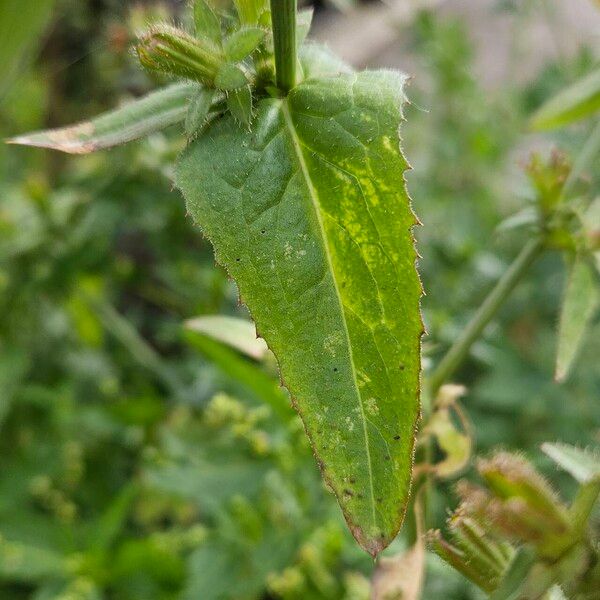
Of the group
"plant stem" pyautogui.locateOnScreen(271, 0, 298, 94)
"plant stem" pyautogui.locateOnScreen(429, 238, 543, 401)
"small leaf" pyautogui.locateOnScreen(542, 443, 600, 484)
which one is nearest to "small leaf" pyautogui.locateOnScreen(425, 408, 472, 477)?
"plant stem" pyautogui.locateOnScreen(429, 238, 543, 401)

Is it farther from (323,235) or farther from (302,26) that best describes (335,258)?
(302,26)

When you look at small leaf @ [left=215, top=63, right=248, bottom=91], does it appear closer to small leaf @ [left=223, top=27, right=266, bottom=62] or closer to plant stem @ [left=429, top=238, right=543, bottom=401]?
small leaf @ [left=223, top=27, right=266, bottom=62]

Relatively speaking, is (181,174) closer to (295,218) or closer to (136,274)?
(295,218)

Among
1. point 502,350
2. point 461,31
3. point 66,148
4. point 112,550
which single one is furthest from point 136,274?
point 66,148

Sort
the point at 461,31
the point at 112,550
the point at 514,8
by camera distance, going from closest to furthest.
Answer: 1. the point at 112,550
2. the point at 514,8
3. the point at 461,31

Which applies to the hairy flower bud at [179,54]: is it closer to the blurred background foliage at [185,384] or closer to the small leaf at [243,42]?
the small leaf at [243,42]

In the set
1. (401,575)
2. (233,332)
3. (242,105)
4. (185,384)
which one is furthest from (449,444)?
(185,384)

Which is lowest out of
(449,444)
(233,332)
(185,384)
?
(449,444)
